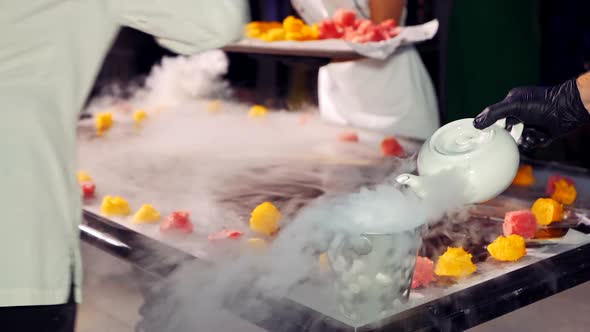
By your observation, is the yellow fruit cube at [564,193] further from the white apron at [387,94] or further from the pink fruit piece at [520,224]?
the white apron at [387,94]

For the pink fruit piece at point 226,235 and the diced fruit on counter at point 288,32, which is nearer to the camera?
the pink fruit piece at point 226,235

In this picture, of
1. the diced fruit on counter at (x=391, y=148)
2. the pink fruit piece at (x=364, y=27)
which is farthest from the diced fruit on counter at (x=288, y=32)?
the diced fruit on counter at (x=391, y=148)

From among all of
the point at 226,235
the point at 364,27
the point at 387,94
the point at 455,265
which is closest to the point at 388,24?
the point at 364,27

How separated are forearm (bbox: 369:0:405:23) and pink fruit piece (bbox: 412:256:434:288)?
1.37 metres

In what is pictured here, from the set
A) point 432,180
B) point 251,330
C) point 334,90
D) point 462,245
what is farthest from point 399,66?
point 251,330

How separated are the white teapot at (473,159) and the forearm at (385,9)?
48.6 inches

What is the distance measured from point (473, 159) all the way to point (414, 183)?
12 cm

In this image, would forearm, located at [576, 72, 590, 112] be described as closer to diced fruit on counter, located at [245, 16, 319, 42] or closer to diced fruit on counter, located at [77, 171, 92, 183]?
diced fruit on counter, located at [245, 16, 319, 42]

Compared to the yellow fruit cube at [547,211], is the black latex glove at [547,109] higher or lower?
higher

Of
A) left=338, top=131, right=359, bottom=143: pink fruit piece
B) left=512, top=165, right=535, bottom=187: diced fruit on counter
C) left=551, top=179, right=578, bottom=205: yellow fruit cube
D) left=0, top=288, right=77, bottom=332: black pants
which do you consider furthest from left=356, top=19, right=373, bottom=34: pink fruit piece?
left=0, top=288, right=77, bottom=332: black pants

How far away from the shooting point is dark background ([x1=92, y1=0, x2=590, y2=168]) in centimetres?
321

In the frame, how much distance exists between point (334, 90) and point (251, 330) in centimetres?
162

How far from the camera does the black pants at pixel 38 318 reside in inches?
42.8

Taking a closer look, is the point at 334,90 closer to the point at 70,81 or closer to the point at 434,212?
the point at 434,212
